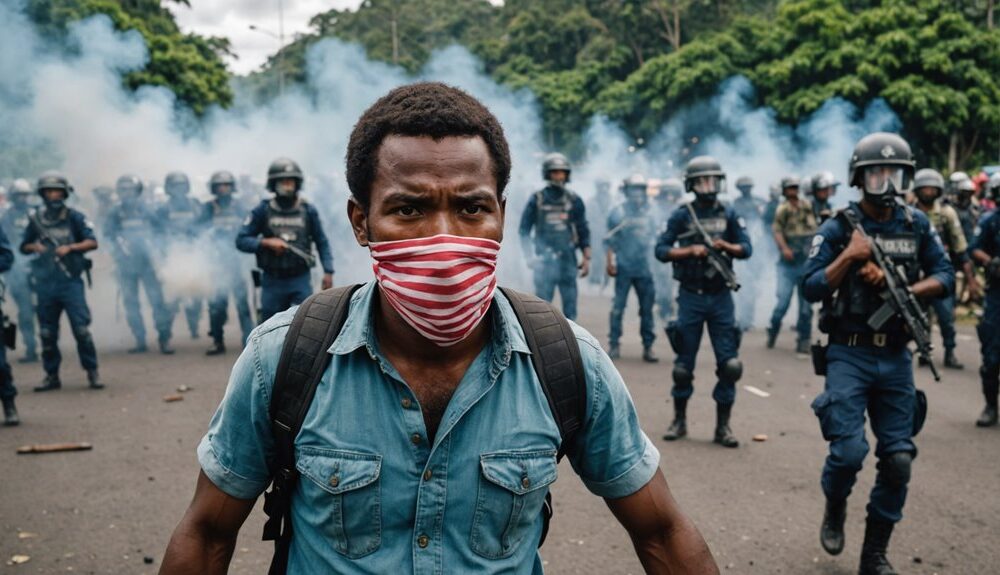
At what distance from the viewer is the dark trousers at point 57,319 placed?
27.9ft

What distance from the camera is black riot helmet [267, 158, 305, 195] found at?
27.1 ft

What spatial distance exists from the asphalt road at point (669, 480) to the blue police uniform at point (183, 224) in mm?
3341

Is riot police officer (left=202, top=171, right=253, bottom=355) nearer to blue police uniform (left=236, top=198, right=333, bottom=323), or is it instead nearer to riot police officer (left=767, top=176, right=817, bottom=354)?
blue police uniform (left=236, top=198, right=333, bottom=323)

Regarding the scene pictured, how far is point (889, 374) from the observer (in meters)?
4.05

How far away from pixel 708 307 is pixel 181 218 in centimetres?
818

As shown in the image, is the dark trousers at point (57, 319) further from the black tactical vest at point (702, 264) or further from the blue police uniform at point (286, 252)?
the black tactical vest at point (702, 264)

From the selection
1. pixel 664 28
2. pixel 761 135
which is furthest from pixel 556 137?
pixel 761 135

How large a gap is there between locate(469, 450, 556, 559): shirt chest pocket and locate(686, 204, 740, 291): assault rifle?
194 inches

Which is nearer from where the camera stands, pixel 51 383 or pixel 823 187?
pixel 51 383

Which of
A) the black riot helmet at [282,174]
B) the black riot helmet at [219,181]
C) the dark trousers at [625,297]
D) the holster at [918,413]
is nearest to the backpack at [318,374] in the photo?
the holster at [918,413]

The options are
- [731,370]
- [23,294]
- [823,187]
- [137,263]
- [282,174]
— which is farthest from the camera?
[137,263]

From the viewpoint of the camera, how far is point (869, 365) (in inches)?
160

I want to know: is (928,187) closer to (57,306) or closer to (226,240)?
(226,240)

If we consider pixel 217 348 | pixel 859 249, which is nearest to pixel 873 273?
pixel 859 249
